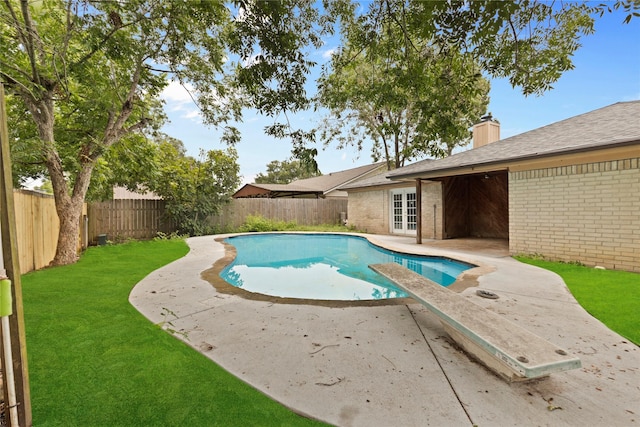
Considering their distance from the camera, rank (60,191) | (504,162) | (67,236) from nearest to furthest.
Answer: (60,191), (67,236), (504,162)

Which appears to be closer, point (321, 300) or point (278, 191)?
point (321, 300)

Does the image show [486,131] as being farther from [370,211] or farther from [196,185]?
[196,185]

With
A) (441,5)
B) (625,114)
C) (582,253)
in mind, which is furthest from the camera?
(625,114)

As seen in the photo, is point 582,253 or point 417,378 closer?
point 417,378

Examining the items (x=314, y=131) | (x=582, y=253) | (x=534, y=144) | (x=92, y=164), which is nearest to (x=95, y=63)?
(x=92, y=164)

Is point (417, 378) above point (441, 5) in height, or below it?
below

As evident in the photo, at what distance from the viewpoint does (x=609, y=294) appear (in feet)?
14.2

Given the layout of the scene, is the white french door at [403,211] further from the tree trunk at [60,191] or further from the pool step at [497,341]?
the tree trunk at [60,191]

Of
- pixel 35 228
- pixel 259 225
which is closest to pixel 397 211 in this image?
pixel 259 225

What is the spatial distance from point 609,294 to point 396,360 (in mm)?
4029

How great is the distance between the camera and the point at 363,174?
22.9 meters

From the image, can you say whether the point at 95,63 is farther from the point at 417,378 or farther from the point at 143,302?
the point at 417,378

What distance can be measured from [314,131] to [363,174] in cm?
1945

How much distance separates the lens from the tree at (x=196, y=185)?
12969mm
